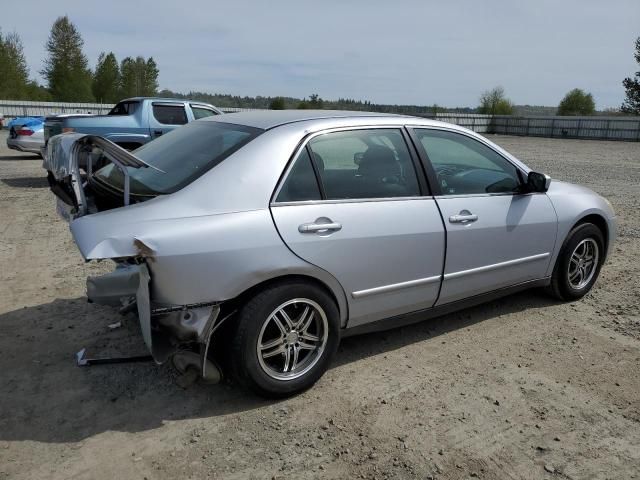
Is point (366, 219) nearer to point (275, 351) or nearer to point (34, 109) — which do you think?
point (275, 351)

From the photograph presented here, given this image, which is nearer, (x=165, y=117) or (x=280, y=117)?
(x=280, y=117)

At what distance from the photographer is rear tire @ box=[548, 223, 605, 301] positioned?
464cm

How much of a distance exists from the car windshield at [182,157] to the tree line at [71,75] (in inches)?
1865

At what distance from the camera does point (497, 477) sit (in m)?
2.62

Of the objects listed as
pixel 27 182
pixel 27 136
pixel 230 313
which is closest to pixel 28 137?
pixel 27 136

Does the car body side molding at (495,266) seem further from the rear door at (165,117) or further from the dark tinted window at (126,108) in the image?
the dark tinted window at (126,108)

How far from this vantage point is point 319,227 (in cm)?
317

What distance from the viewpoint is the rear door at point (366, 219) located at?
3.18 m

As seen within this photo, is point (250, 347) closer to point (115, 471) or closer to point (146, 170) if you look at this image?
point (115, 471)

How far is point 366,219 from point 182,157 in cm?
122

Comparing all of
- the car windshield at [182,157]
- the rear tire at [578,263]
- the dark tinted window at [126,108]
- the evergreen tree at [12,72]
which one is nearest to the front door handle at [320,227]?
the car windshield at [182,157]

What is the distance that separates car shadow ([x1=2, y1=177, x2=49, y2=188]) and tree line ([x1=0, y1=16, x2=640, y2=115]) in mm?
29296

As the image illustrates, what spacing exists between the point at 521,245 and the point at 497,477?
2.07 m

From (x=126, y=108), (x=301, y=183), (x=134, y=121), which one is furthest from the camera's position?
(x=126, y=108)
